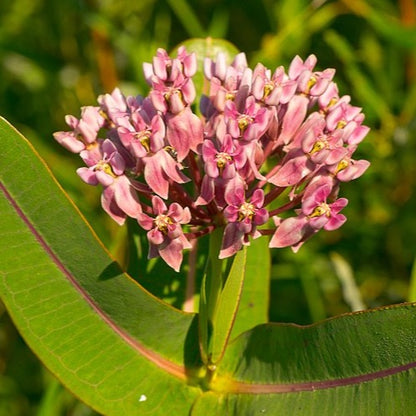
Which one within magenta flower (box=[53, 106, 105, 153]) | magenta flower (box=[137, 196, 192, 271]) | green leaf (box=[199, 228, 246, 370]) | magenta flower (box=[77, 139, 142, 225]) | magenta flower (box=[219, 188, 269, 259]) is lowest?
green leaf (box=[199, 228, 246, 370])

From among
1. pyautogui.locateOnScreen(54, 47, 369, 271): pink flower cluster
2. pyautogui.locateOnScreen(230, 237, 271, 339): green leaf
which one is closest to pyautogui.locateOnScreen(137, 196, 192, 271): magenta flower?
pyautogui.locateOnScreen(54, 47, 369, 271): pink flower cluster

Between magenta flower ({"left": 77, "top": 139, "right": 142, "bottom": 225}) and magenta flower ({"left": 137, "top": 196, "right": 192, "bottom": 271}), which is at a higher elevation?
magenta flower ({"left": 77, "top": 139, "right": 142, "bottom": 225})

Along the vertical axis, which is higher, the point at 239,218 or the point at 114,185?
the point at 114,185

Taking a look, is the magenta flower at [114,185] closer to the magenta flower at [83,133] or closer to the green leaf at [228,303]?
the magenta flower at [83,133]

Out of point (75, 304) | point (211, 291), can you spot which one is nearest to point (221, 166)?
point (211, 291)

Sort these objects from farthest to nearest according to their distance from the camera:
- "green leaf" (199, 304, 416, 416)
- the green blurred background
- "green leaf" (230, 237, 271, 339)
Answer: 1. the green blurred background
2. "green leaf" (230, 237, 271, 339)
3. "green leaf" (199, 304, 416, 416)

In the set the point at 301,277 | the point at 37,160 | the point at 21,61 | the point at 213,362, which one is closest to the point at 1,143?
the point at 37,160

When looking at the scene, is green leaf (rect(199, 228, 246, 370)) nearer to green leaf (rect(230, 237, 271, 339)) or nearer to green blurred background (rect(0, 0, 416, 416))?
green leaf (rect(230, 237, 271, 339))

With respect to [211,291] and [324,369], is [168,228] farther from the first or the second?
[324,369]
